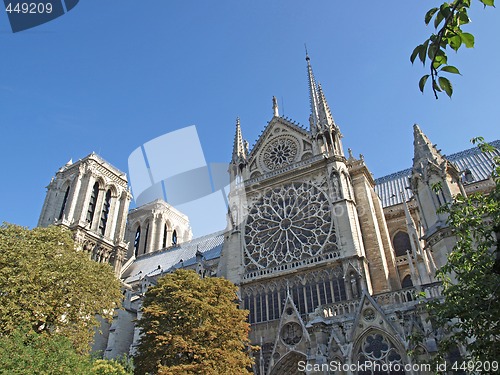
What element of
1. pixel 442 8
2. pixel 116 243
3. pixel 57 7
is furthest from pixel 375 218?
pixel 116 243

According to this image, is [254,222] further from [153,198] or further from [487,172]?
[153,198]

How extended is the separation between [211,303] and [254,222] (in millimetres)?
9791

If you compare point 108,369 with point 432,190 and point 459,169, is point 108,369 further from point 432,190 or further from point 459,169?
point 459,169

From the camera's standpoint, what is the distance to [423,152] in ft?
65.3

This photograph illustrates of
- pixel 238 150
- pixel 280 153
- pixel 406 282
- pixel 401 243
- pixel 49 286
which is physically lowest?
pixel 49 286

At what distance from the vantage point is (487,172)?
99.5ft

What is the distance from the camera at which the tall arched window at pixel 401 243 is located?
27812 mm

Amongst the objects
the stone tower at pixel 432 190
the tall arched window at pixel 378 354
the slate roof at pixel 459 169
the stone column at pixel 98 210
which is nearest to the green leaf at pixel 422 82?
the stone tower at pixel 432 190

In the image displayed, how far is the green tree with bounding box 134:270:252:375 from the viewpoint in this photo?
16.9 m

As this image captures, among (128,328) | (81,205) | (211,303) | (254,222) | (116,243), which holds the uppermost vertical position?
(81,205)

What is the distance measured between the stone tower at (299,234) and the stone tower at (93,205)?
18375 millimetres

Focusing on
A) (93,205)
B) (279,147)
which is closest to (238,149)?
(279,147)

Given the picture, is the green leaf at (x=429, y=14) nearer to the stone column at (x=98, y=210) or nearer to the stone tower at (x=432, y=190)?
the stone tower at (x=432, y=190)

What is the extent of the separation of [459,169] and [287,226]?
54.2ft
